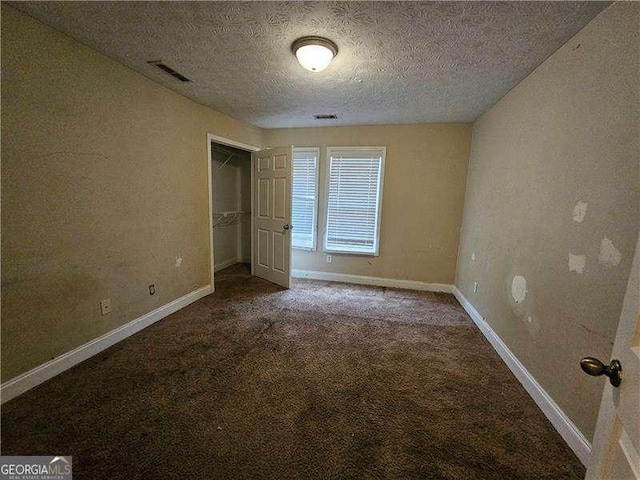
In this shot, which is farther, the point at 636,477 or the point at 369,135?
the point at 369,135

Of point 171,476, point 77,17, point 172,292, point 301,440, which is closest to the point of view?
point 171,476

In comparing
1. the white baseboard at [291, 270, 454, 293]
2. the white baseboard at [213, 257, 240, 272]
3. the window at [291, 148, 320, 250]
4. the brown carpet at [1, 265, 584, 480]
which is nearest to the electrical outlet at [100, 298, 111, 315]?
the brown carpet at [1, 265, 584, 480]

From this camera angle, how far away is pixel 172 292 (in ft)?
9.64

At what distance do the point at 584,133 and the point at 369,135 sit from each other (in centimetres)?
265

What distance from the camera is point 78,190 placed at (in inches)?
77.1

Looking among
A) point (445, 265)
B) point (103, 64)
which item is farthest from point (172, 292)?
point (445, 265)

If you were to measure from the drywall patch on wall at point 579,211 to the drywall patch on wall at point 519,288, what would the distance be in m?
0.66

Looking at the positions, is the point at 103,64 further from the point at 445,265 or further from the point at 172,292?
the point at 445,265

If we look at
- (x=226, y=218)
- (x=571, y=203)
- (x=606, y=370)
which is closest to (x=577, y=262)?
(x=571, y=203)

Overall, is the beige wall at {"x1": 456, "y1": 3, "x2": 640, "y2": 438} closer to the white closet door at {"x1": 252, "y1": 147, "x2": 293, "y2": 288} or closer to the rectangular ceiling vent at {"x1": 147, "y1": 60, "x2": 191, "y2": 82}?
the white closet door at {"x1": 252, "y1": 147, "x2": 293, "y2": 288}

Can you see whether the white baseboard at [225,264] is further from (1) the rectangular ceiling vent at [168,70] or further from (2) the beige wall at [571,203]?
(2) the beige wall at [571,203]

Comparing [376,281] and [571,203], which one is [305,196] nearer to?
[376,281]

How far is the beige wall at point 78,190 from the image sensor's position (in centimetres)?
164

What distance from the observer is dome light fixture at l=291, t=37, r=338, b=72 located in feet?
5.78
